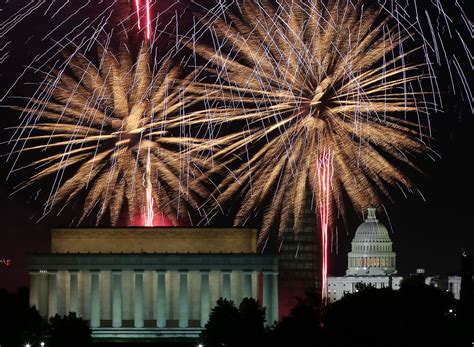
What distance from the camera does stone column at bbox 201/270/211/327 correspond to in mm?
177788

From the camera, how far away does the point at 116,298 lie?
17862 cm

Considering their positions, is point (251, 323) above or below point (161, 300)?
below

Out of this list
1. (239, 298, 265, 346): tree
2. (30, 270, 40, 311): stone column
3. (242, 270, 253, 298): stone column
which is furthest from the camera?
(30, 270, 40, 311): stone column

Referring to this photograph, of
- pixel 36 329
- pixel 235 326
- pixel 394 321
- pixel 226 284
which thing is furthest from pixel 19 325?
pixel 394 321

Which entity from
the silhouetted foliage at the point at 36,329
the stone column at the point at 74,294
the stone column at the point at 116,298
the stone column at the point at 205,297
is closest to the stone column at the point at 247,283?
the stone column at the point at 205,297

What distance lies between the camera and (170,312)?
179375mm

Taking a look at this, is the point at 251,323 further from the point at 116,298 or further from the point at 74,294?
the point at 74,294

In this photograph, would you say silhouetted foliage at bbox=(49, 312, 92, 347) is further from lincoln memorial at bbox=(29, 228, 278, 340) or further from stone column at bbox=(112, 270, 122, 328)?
lincoln memorial at bbox=(29, 228, 278, 340)

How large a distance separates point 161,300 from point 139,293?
208 centimetres

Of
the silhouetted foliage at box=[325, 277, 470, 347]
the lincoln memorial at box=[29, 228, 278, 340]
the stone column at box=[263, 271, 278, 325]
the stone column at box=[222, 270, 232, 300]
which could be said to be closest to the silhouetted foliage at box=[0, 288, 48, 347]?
the lincoln memorial at box=[29, 228, 278, 340]

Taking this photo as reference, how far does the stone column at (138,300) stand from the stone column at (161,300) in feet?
4.73

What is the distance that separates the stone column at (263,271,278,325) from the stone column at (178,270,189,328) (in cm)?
709

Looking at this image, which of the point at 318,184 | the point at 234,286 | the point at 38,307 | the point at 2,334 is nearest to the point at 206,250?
the point at 234,286

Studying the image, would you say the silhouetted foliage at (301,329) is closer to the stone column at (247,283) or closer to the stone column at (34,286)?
the stone column at (247,283)
